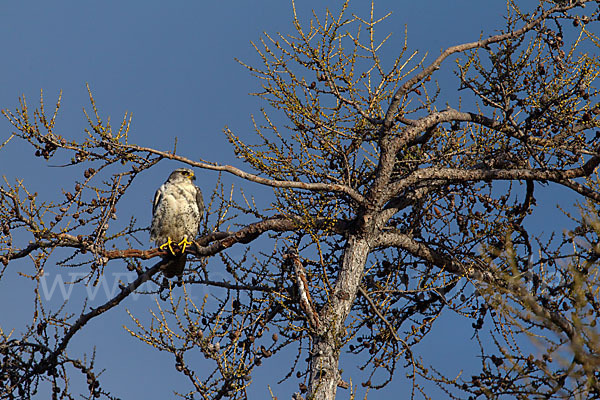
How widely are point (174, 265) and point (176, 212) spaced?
3.12ft

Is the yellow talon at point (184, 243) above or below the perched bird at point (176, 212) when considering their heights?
below

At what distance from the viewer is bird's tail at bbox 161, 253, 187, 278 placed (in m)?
9.50

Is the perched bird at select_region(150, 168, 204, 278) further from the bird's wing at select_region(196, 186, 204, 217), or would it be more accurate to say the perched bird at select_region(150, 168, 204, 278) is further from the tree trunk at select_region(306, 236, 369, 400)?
the tree trunk at select_region(306, 236, 369, 400)

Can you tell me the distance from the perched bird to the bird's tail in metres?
0.33

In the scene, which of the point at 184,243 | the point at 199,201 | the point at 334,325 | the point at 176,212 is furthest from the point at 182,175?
the point at 334,325

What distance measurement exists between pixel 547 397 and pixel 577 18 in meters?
5.26

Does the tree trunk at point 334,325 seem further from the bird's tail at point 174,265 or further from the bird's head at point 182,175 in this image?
the bird's head at point 182,175

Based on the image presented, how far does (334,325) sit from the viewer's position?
25.4ft

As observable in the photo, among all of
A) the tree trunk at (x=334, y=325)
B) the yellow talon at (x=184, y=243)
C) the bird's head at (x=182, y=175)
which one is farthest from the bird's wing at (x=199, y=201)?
the tree trunk at (x=334, y=325)

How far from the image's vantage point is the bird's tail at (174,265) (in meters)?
9.50

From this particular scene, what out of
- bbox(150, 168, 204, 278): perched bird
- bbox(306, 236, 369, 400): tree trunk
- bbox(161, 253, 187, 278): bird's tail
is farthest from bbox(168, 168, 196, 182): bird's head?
bbox(306, 236, 369, 400): tree trunk

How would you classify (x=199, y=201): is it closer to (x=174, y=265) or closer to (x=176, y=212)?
(x=176, y=212)

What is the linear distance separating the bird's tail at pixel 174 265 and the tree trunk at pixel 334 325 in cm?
237

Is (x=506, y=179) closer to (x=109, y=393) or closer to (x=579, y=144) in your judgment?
(x=579, y=144)
